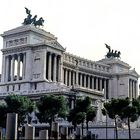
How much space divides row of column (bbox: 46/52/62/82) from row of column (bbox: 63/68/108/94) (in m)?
8.81

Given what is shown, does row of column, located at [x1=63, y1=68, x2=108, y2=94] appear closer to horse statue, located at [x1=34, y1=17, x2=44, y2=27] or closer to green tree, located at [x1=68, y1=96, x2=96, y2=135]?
horse statue, located at [x1=34, y1=17, x2=44, y2=27]

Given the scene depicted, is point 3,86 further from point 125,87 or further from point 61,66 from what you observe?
point 125,87

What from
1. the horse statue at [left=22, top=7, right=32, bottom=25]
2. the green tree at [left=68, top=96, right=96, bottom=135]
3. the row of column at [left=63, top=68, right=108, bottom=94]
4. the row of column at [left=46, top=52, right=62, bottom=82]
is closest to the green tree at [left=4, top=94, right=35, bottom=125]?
the green tree at [left=68, top=96, right=96, bottom=135]

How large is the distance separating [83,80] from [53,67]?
2485 centimetres

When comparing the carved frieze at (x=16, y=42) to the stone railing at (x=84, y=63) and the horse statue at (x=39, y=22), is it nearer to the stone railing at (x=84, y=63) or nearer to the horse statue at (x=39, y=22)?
the horse statue at (x=39, y=22)

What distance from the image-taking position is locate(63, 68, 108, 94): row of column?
158 metres

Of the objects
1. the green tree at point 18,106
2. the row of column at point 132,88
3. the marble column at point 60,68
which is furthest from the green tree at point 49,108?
the row of column at point 132,88

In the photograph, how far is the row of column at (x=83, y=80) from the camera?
157750 millimetres

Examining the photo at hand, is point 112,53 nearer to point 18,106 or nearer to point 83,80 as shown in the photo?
point 83,80

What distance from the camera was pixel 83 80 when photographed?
16788 centimetres

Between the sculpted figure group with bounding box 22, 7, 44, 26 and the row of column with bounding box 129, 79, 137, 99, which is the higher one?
the sculpted figure group with bounding box 22, 7, 44, 26

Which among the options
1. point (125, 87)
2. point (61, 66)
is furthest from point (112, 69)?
point (61, 66)

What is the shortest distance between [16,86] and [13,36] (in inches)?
729

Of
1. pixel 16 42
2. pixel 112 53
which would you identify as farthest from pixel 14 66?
pixel 112 53
